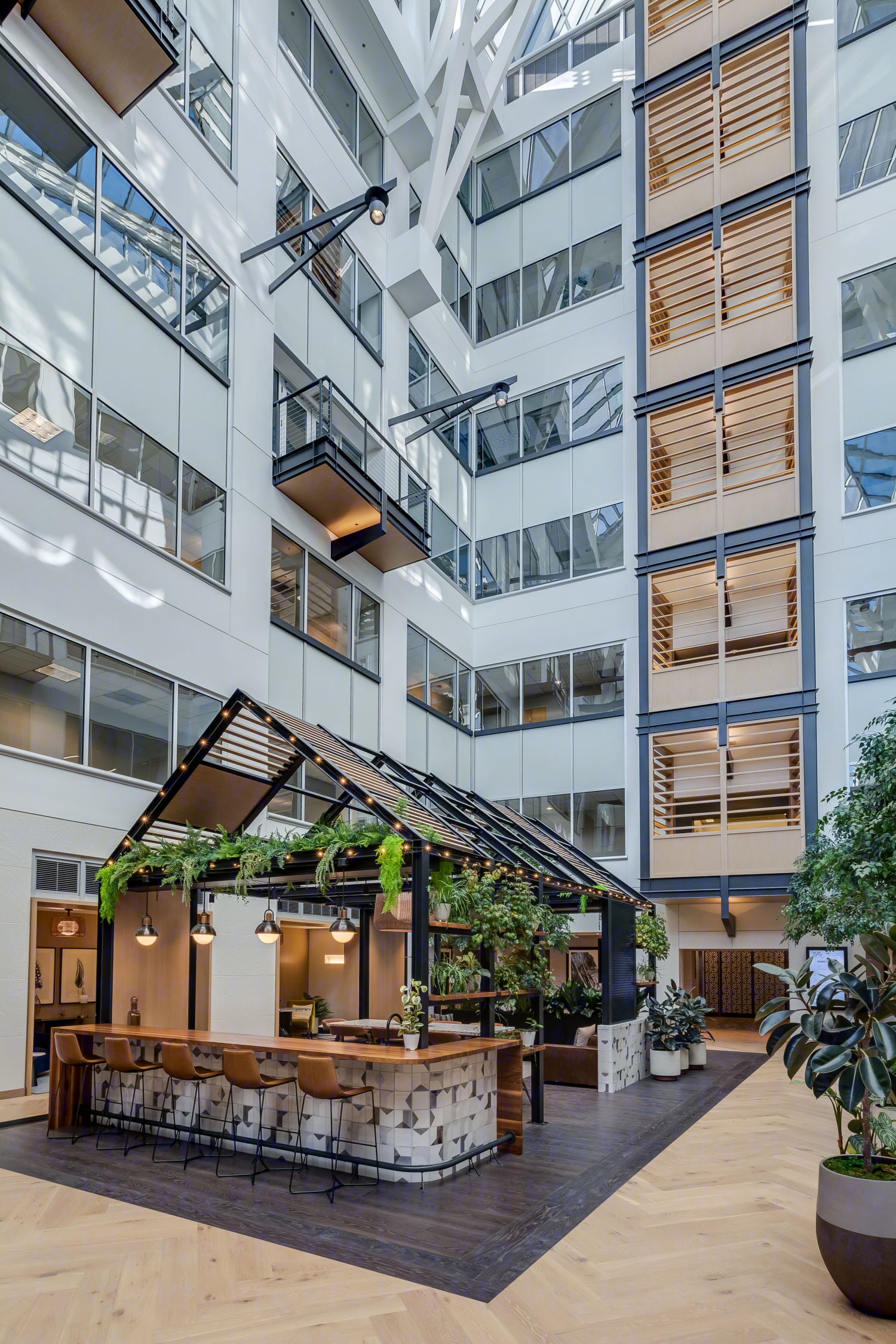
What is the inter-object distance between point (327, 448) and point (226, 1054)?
7.91 metres

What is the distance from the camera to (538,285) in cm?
2019

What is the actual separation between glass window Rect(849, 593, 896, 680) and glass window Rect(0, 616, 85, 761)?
11.9m

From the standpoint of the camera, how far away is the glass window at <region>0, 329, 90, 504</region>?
9008 mm

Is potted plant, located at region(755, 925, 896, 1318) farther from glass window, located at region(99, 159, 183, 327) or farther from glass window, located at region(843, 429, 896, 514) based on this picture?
glass window, located at region(843, 429, 896, 514)

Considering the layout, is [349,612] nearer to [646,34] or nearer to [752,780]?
[752,780]

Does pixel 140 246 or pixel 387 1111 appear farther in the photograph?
pixel 140 246

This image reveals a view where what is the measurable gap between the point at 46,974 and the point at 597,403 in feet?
46.0

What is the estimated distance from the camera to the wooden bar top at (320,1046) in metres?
6.82

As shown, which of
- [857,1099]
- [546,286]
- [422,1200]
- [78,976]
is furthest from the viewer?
[546,286]

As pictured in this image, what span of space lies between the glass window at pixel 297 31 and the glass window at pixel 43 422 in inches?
310

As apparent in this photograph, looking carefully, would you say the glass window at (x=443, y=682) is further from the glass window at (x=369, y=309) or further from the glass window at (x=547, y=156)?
the glass window at (x=547, y=156)

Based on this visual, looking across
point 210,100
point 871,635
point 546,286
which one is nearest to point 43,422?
point 210,100

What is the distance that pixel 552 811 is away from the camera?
18.2 meters

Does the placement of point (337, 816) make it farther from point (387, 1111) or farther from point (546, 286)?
point (546, 286)
